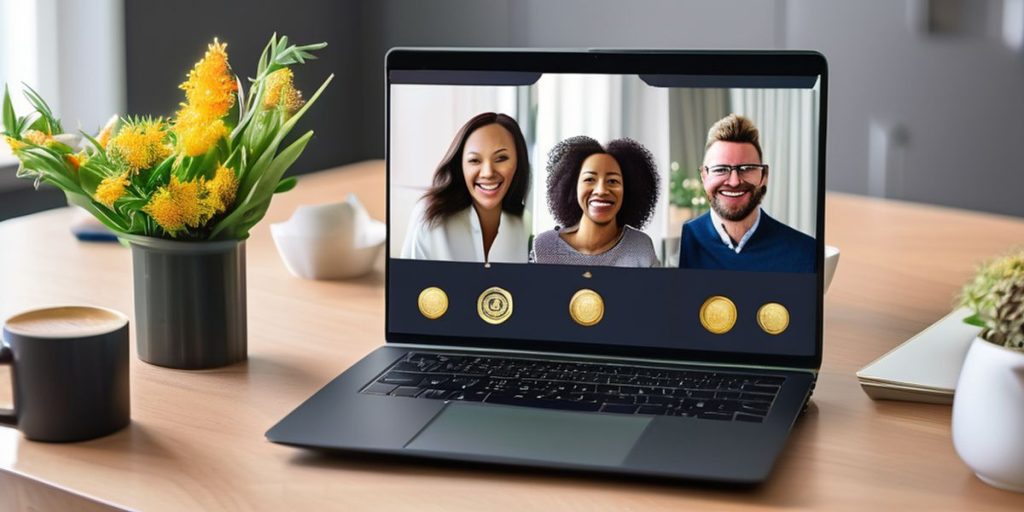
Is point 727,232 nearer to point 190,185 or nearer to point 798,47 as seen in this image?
point 190,185

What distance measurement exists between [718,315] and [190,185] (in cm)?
43

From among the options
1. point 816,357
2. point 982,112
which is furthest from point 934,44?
point 816,357

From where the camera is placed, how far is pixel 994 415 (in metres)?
0.73

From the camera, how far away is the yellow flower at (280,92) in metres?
0.98

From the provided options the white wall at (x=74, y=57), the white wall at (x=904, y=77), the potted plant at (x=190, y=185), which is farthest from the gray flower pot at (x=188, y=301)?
the white wall at (x=74, y=57)

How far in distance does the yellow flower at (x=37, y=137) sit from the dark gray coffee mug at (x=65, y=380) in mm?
190

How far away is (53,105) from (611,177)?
2.57 metres

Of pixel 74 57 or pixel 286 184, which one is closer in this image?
pixel 286 184

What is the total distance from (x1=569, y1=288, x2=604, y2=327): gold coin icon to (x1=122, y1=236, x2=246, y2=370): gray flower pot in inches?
11.1

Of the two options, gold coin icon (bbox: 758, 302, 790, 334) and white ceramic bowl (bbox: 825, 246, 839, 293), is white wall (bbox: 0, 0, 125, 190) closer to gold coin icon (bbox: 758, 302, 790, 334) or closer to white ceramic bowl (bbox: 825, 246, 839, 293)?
white ceramic bowl (bbox: 825, 246, 839, 293)

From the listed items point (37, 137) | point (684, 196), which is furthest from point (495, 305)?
point (37, 137)

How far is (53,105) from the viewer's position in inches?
124

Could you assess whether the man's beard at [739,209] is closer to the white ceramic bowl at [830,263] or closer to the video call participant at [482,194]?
the video call participant at [482,194]

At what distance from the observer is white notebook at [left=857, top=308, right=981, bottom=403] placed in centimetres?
90
